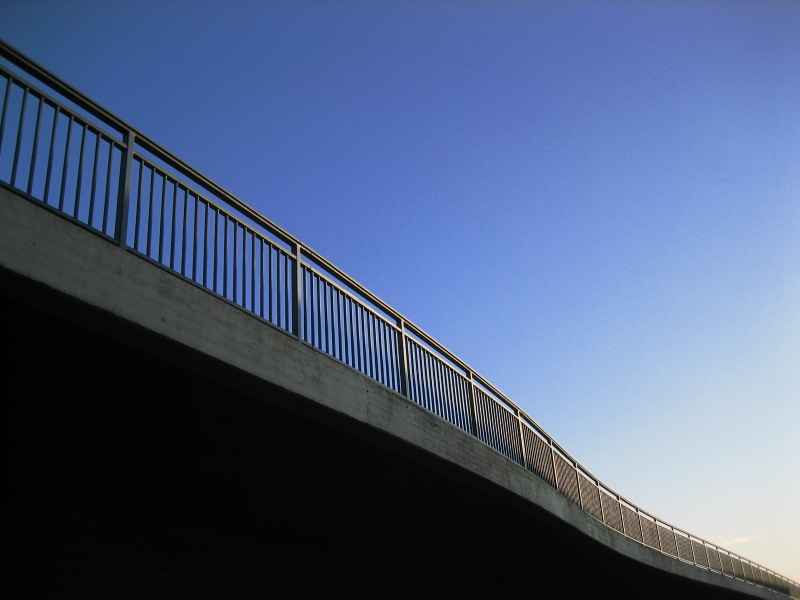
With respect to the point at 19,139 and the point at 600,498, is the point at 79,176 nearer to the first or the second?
the point at 19,139

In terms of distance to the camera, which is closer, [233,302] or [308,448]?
[233,302]

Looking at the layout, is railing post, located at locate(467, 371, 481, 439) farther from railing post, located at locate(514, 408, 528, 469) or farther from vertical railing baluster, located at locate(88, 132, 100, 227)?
vertical railing baluster, located at locate(88, 132, 100, 227)

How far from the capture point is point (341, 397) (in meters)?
10.2

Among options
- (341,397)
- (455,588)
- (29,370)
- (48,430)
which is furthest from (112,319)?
(455,588)

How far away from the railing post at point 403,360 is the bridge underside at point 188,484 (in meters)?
1.06

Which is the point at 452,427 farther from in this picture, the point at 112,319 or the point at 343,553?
the point at 112,319

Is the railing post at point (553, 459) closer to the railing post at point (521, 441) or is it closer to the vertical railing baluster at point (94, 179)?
the railing post at point (521, 441)

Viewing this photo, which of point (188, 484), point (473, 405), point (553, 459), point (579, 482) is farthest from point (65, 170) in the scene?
point (579, 482)

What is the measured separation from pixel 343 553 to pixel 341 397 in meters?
7.59

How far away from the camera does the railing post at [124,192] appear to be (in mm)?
Result: 7500

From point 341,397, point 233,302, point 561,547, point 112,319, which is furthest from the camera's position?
point 561,547

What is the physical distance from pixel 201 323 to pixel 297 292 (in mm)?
Answer: 2295

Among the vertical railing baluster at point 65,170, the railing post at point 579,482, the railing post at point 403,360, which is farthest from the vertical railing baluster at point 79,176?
the railing post at point 579,482

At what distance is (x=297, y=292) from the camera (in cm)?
1026
